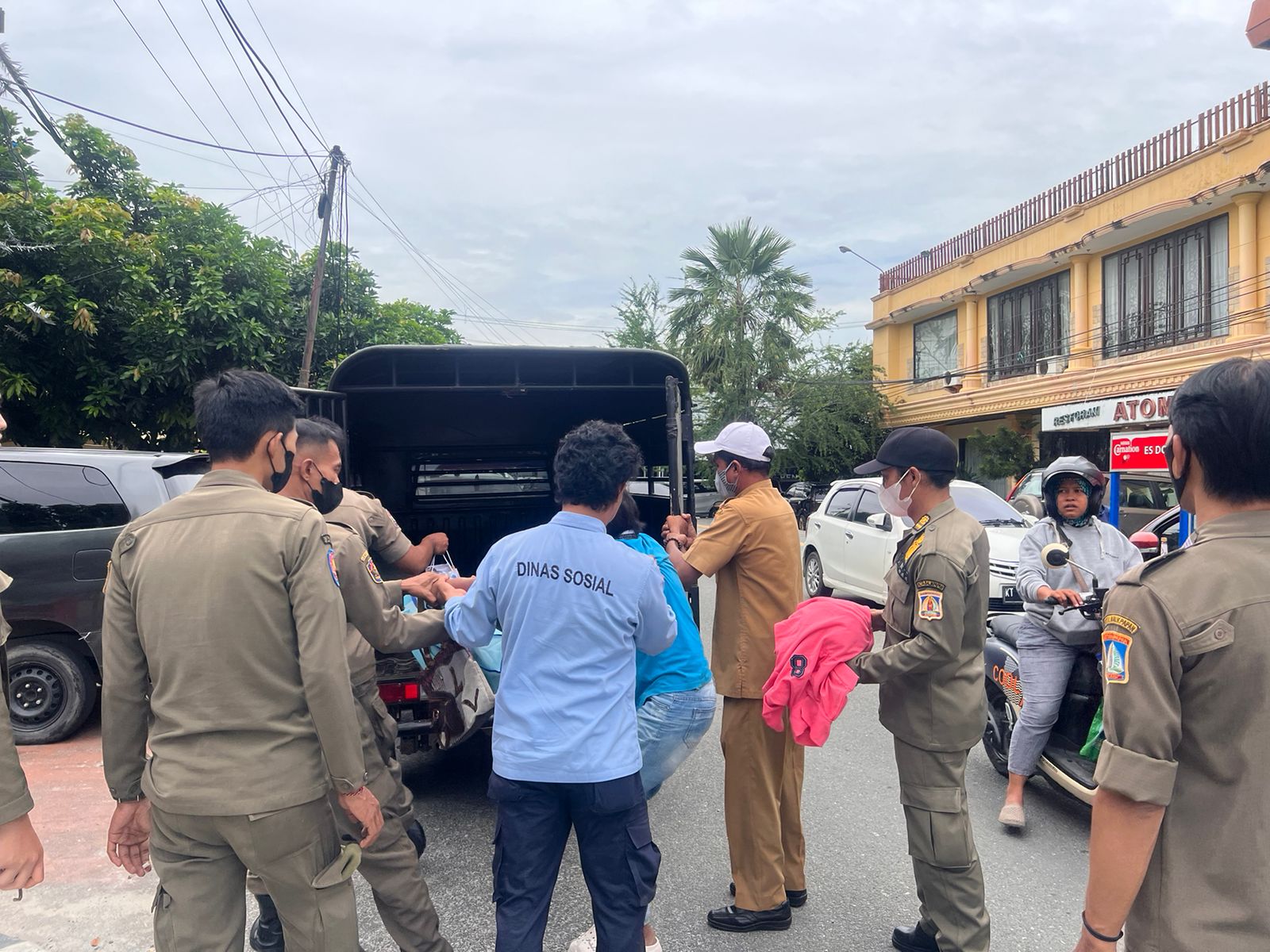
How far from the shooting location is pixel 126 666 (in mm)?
2209

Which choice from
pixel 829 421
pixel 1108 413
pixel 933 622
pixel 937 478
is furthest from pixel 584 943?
pixel 829 421

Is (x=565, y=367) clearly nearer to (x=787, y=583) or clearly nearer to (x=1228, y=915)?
(x=787, y=583)

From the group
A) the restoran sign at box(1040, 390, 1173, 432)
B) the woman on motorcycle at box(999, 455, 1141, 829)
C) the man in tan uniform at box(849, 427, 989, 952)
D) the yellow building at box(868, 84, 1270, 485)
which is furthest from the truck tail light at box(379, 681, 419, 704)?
the yellow building at box(868, 84, 1270, 485)

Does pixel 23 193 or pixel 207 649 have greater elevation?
pixel 23 193

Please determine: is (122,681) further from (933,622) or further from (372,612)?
(933,622)

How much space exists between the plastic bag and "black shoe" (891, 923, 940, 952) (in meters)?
1.40

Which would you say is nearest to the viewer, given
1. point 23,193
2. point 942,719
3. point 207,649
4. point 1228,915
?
point 1228,915

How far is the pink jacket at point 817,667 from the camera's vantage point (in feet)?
9.58

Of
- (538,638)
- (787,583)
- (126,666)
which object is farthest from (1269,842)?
(126,666)

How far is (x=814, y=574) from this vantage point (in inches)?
466

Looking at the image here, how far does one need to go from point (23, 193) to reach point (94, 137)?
6.88ft

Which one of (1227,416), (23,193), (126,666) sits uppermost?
(23,193)

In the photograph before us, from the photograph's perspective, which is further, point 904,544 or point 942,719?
Result: point 904,544

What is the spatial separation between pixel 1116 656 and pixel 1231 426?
0.44 meters
